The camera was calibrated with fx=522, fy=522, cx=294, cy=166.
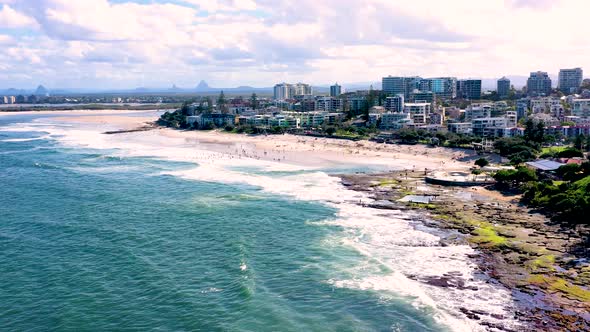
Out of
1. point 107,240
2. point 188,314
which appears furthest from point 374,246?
point 107,240

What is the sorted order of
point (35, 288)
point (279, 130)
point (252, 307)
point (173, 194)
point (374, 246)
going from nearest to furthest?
point (252, 307) < point (35, 288) < point (374, 246) < point (173, 194) < point (279, 130)

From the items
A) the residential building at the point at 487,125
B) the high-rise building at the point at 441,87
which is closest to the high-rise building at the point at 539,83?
the high-rise building at the point at 441,87

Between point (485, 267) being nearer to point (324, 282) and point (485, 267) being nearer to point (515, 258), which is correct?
point (515, 258)

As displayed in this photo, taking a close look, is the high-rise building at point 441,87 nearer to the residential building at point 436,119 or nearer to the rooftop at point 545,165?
the residential building at point 436,119

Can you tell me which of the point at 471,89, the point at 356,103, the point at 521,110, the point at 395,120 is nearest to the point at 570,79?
the point at 471,89

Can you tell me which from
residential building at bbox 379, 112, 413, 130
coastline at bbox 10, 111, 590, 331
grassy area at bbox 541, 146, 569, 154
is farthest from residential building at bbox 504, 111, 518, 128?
coastline at bbox 10, 111, 590, 331
